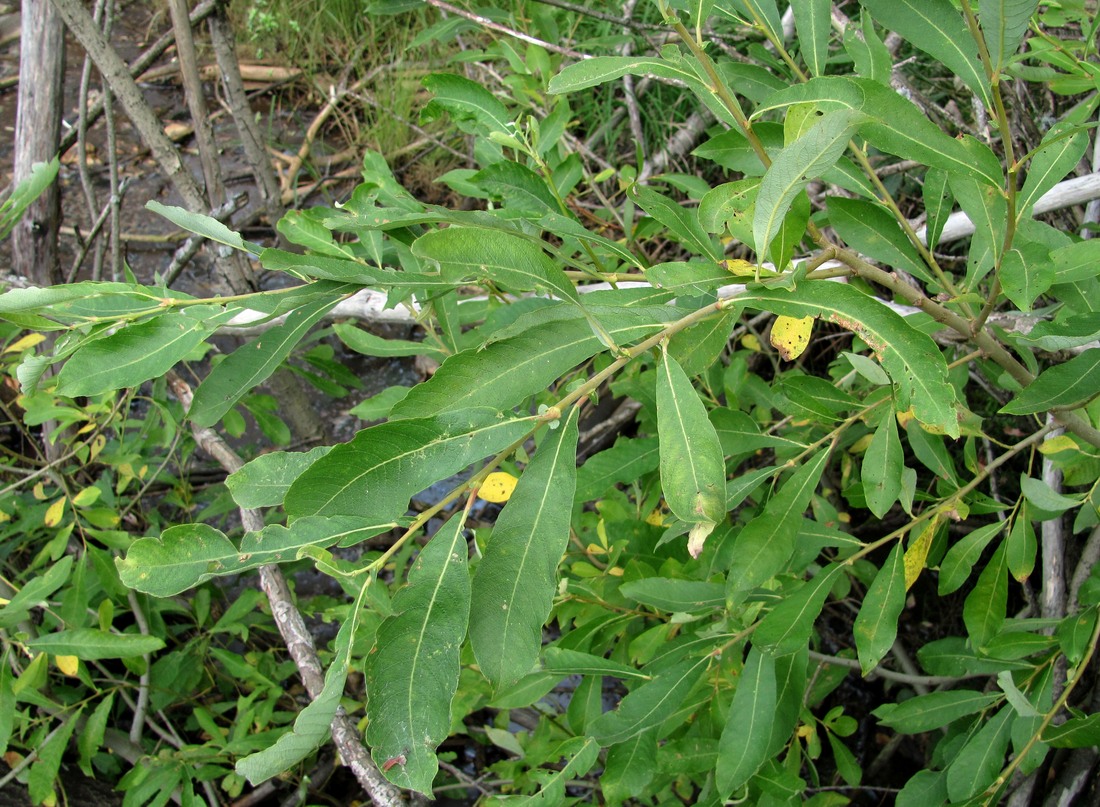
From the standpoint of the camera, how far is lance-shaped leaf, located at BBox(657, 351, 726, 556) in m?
0.86

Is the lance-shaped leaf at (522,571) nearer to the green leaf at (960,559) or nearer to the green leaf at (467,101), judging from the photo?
the green leaf at (467,101)

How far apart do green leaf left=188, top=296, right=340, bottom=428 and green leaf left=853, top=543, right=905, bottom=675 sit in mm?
939

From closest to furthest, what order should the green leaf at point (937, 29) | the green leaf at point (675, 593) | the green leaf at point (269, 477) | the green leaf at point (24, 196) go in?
the green leaf at point (269, 477) < the green leaf at point (937, 29) < the green leaf at point (675, 593) < the green leaf at point (24, 196)

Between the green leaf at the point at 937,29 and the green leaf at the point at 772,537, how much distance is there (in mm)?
576

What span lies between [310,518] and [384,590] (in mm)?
836

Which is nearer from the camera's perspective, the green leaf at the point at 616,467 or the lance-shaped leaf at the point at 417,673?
the lance-shaped leaf at the point at 417,673

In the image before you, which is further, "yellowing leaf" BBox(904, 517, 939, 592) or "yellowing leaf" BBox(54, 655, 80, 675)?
"yellowing leaf" BBox(54, 655, 80, 675)

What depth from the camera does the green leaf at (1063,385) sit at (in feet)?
3.94

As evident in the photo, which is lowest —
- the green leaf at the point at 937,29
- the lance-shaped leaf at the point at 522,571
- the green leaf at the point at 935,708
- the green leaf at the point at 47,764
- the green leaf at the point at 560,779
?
the green leaf at the point at 47,764

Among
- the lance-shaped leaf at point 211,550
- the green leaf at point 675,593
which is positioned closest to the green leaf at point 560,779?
the green leaf at point 675,593

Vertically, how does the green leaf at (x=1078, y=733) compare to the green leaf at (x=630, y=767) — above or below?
below

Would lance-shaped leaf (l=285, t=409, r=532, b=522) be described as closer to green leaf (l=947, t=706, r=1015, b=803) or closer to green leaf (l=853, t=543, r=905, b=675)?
green leaf (l=853, t=543, r=905, b=675)

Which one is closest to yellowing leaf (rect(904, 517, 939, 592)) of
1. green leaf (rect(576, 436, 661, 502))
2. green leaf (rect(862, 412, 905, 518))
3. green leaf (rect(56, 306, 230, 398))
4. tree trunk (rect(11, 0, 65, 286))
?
green leaf (rect(862, 412, 905, 518))

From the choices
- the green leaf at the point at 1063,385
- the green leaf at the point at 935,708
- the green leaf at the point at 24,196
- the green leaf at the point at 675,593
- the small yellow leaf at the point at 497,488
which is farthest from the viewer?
the green leaf at the point at 24,196
